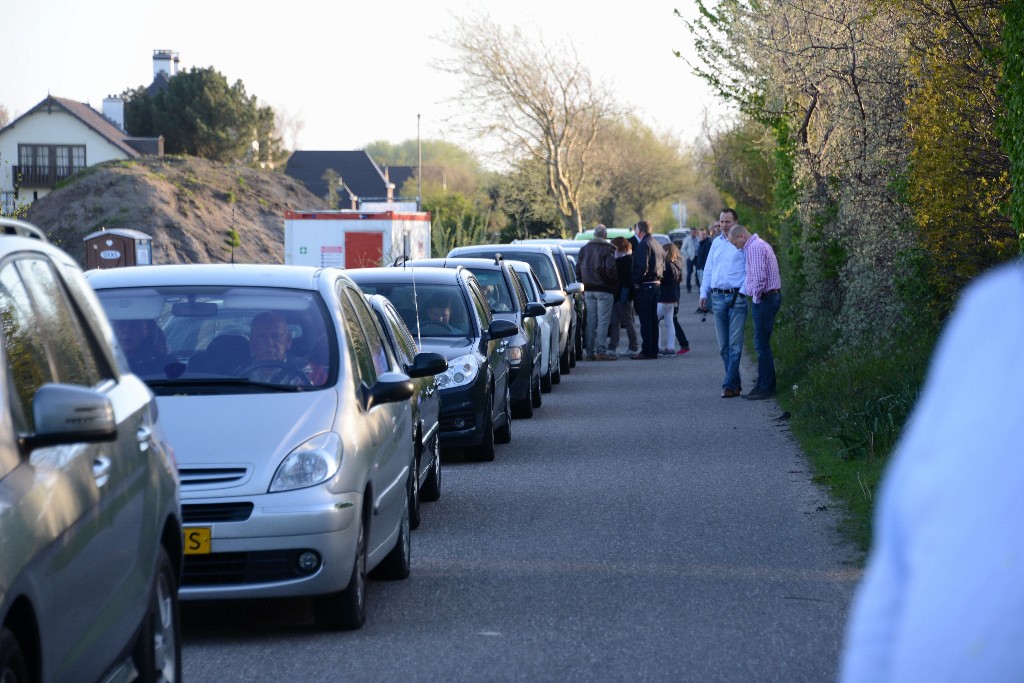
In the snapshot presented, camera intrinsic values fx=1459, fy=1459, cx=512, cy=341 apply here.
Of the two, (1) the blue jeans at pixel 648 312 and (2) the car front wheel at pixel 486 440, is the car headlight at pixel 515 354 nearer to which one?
(2) the car front wheel at pixel 486 440

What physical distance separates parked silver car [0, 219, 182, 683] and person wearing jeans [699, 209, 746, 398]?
1147 cm

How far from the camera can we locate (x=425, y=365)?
8.31m

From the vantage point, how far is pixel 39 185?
85.1 meters

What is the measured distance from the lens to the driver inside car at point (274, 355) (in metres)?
6.82

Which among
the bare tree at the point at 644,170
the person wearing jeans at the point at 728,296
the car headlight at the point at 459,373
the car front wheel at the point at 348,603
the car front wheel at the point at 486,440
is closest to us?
the car front wheel at the point at 348,603

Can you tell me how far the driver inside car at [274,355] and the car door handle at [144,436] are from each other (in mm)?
1974

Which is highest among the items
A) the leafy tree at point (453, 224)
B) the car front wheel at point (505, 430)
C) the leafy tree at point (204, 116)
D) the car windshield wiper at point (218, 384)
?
the leafy tree at point (204, 116)

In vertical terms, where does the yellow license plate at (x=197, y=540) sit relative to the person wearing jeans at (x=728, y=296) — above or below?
below

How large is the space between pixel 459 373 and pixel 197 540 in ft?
18.4

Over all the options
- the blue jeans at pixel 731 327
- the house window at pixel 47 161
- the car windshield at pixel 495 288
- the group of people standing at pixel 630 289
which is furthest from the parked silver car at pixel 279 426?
the house window at pixel 47 161

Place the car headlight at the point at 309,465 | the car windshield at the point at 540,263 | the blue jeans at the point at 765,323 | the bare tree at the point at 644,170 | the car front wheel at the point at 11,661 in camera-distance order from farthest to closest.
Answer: the bare tree at the point at 644,170, the car windshield at the point at 540,263, the blue jeans at the point at 765,323, the car headlight at the point at 309,465, the car front wheel at the point at 11,661

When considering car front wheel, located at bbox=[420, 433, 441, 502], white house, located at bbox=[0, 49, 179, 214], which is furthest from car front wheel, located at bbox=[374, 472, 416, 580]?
white house, located at bbox=[0, 49, 179, 214]

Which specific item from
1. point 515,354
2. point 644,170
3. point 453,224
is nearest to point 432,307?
point 515,354

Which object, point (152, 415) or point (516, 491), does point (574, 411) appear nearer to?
point (516, 491)
